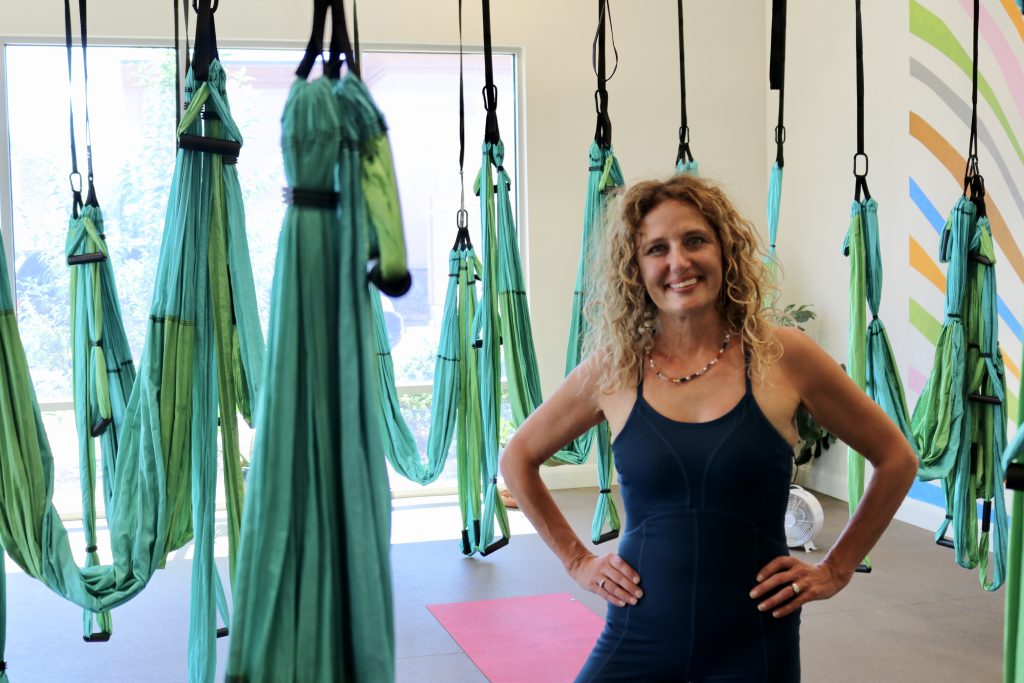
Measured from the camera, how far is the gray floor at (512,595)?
11.1ft

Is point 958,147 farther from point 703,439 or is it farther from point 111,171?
point 111,171

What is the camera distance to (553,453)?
77.8 inches

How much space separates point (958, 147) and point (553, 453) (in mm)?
3757

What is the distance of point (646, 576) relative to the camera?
1713 mm

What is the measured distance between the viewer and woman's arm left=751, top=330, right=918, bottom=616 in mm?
1671

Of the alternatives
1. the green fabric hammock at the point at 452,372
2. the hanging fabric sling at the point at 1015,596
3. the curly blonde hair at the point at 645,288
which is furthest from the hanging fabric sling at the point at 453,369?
the hanging fabric sling at the point at 1015,596

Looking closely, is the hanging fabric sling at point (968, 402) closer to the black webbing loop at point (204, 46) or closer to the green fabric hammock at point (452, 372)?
the green fabric hammock at point (452, 372)

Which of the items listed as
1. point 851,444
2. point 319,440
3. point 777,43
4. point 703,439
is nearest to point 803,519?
point 777,43

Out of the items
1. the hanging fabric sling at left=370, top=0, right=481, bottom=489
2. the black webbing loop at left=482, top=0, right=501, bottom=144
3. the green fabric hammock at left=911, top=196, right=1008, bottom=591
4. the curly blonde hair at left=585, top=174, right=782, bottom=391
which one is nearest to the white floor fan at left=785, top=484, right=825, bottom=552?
the green fabric hammock at left=911, top=196, right=1008, bottom=591

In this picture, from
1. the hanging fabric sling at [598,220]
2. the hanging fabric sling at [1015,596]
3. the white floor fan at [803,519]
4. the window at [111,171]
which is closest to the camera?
the hanging fabric sling at [1015,596]

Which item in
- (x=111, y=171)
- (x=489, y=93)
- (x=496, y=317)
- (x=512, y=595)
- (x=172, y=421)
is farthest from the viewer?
(x=111, y=171)

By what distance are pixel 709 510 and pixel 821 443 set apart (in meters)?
4.59

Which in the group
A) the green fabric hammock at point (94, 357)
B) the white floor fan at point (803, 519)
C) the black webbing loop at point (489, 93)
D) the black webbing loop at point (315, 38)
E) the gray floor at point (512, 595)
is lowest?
the gray floor at point (512, 595)

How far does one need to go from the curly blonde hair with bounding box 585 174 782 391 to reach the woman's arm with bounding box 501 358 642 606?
0.07m
